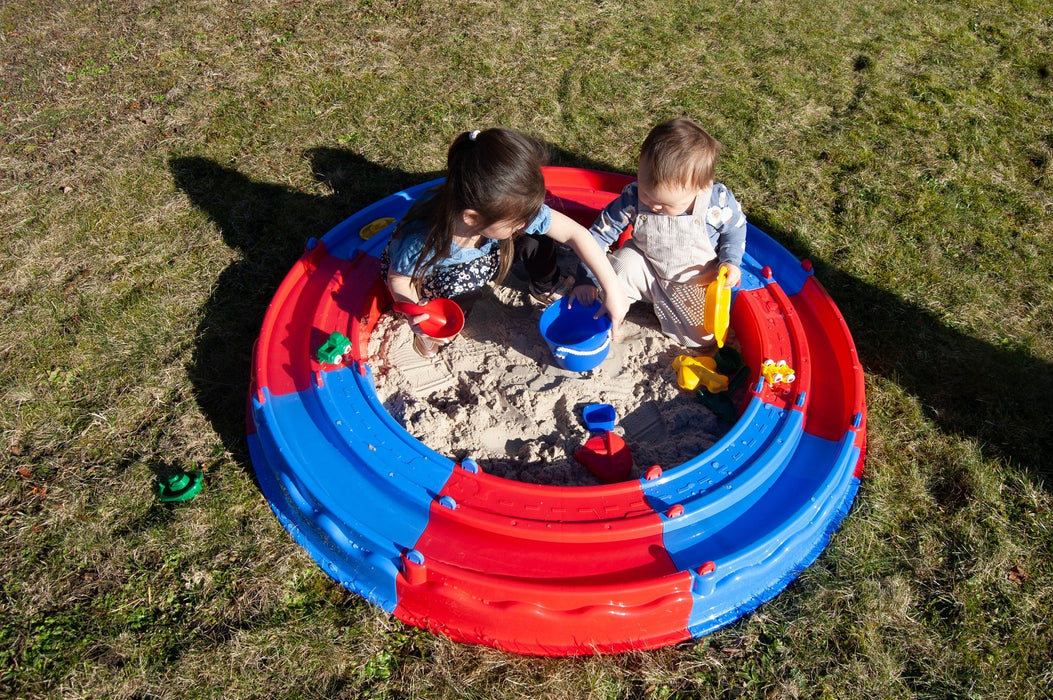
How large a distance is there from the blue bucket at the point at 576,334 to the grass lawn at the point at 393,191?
3.37 ft

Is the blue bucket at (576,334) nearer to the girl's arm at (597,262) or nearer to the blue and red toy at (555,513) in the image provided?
the girl's arm at (597,262)

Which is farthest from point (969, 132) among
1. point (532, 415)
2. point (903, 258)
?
point (532, 415)

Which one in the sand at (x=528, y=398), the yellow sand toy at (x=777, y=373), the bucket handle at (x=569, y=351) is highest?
the bucket handle at (x=569, y=351)

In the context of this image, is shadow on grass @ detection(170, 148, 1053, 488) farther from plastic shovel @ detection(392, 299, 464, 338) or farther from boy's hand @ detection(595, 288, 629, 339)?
boy's hand @ detection(595, 288, 629, 339)

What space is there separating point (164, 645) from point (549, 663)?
1142mm

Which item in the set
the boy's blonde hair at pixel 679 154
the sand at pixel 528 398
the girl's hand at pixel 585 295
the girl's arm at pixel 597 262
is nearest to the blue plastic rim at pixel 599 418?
the sand at pixel 528 398

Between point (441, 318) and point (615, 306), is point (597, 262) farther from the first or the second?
point (441, 318)

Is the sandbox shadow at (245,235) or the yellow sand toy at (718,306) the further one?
the sandbox shadow at (245,235)

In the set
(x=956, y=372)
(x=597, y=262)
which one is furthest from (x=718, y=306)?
(x=956, y=372)

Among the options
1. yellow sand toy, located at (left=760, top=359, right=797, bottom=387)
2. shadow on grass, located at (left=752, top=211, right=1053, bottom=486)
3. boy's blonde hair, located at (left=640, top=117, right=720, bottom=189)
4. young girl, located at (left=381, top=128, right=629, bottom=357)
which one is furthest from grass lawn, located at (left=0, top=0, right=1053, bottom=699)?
boy's blonde hair, located at (left=640, top=117, right=720, bottom=189)

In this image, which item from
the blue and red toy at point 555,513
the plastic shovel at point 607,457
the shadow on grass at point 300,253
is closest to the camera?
the blue and red toy at point 555,513

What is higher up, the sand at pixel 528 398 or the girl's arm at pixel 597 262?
the girl's arm at pixel 597 262

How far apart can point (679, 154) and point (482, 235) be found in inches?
29.4

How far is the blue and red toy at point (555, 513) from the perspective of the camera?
80.5 inches
